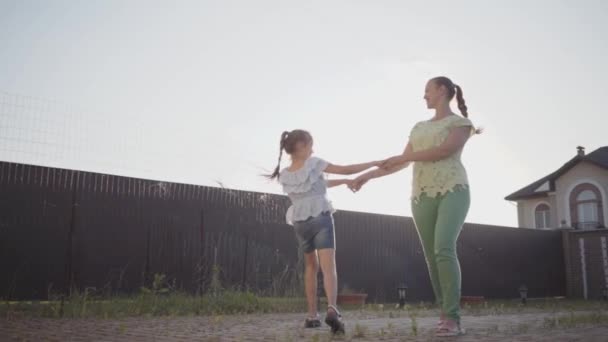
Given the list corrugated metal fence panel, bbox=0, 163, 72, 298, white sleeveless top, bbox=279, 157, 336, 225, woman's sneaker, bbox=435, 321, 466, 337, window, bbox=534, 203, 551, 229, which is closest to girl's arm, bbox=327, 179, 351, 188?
white sleeveless top, bbox=279, 157, 336, 225

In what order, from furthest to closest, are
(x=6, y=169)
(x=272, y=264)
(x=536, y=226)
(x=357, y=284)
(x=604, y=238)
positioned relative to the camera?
(x=536, y=226), (x=604, y=238), (x=357, y=284), (x=272, y=264), (x=6, y=169)

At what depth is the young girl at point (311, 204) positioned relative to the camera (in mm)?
4281

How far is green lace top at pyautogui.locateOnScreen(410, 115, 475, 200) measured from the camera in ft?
12.5

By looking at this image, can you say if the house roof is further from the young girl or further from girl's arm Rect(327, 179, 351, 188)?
the young girl

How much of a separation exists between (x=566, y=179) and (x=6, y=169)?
24292 millimetres

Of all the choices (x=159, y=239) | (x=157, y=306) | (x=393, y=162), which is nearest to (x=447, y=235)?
(x=393, y=162)

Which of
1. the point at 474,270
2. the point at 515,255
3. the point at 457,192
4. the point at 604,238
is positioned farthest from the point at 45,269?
the point at 604,238

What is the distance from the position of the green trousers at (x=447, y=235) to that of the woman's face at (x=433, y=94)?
64cm

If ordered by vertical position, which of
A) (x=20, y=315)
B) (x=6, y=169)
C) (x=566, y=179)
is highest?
(x=566, y=179)

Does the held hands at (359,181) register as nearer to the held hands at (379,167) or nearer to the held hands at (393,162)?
the held hands at (379,167)

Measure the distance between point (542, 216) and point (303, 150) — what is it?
28.3 meters

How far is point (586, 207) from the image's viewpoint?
26.4 meters

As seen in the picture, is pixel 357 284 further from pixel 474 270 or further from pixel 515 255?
pixel 515 255

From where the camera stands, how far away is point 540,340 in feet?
11.4
